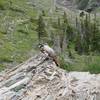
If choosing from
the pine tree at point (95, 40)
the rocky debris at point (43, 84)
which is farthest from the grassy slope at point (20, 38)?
the rocky debris at point (43, 84)

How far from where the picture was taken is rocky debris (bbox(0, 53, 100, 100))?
15227mm

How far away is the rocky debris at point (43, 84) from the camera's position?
15227mm

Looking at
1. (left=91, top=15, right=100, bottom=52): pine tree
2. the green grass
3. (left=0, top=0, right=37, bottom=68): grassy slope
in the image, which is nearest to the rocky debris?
the green grass

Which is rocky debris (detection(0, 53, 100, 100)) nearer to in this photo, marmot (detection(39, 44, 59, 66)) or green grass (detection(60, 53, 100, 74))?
marmot (detection(39, 44, 59, 66))

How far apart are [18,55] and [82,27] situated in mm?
36607

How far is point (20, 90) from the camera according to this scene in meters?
15.3

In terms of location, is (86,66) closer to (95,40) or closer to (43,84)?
(43,84)

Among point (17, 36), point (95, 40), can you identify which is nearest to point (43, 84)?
point (17, 36)

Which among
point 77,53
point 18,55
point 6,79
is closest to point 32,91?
point 6,79

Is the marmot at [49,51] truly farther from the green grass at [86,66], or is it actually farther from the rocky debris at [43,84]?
the green grass at [86,66]

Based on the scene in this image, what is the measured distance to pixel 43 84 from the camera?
1583cm

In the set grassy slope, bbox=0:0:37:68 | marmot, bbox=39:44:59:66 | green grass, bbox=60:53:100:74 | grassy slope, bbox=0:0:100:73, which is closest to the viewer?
marmot, bbox=39:44:59:66

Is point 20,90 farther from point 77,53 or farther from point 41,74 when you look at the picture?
point 77,53

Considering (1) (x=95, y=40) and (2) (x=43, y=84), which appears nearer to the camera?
(2) (x=43, y=84)
